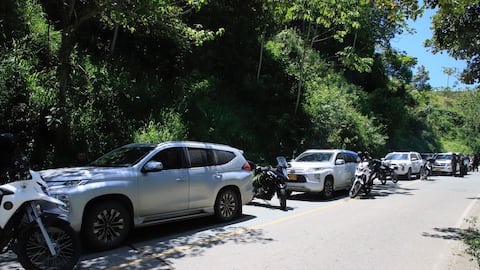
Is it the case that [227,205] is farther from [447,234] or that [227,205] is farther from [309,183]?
[309,183]

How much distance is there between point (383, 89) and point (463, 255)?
31658 mm

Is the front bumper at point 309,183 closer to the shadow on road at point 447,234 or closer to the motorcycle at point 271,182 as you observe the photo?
the motorcycle at point 271,182

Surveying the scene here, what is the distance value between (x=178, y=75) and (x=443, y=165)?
66.7 feet

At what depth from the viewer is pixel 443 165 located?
94.2ft

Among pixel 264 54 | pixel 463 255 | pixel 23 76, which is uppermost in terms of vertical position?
pixel 264 54

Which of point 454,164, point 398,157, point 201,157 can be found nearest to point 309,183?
point 201,157

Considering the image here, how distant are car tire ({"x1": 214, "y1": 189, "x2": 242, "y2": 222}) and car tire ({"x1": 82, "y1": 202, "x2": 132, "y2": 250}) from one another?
94.4 inches

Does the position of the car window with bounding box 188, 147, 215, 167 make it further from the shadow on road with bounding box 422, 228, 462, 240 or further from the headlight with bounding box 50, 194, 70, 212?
the shadow on road with bounding box 422, 228, 462, 240

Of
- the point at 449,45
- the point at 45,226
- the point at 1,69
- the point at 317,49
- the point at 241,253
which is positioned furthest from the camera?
the point at 317,49

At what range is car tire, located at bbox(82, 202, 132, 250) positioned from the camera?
656cm

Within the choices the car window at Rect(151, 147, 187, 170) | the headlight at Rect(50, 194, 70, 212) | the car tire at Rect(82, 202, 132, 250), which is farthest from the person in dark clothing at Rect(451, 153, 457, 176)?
the headlight at Rect(50, 194, 70, 212)

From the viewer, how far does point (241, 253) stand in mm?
6652

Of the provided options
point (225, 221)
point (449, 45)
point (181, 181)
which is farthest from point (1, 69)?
point (449, 45)

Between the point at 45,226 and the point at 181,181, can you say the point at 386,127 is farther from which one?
the point at 45,226
